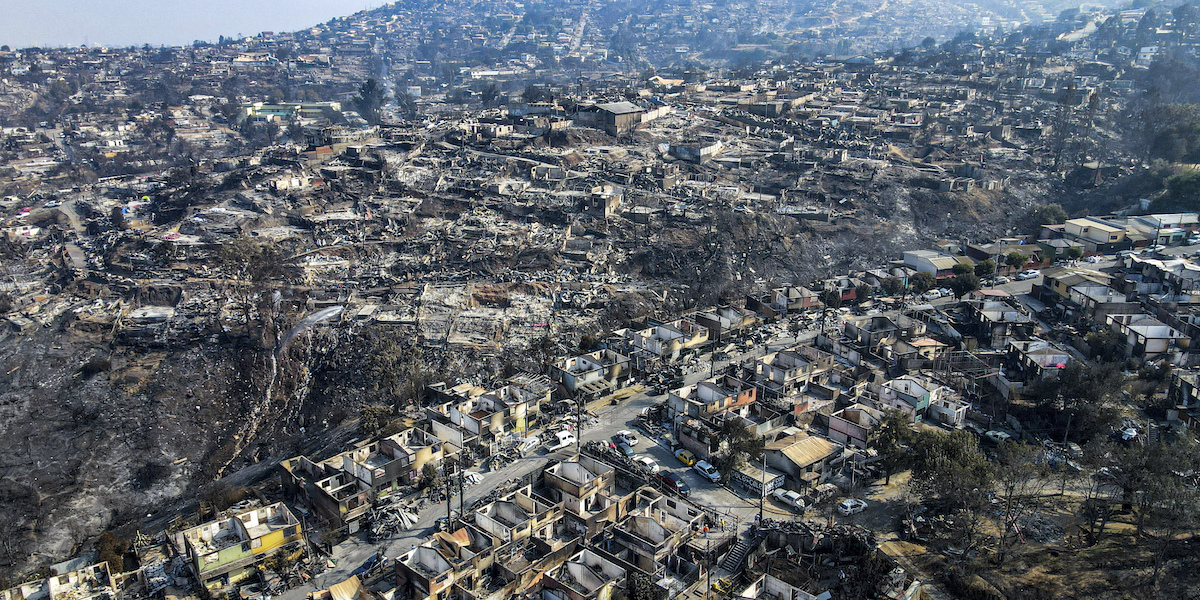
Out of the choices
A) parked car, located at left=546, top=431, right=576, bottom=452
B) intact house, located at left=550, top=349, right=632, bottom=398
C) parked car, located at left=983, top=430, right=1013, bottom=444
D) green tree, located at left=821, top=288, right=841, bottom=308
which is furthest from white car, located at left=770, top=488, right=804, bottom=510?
green tree, located at left=821, top=288, right=841, bottom=308

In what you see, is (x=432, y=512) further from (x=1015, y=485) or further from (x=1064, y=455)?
(x=1064, y=455)

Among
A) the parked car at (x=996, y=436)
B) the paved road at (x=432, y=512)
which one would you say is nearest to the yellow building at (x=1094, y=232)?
the parked car at (x=996, y=436)

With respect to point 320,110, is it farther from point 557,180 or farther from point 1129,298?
point 1129,298

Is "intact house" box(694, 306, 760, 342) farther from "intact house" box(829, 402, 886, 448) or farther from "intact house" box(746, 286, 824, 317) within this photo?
"intact house" box(829, 402, 886, 448)

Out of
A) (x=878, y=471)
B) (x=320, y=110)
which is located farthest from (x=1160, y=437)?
(x=320, y=110)

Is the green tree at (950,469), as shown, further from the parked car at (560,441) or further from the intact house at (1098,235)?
the intact house at (1098,235)
